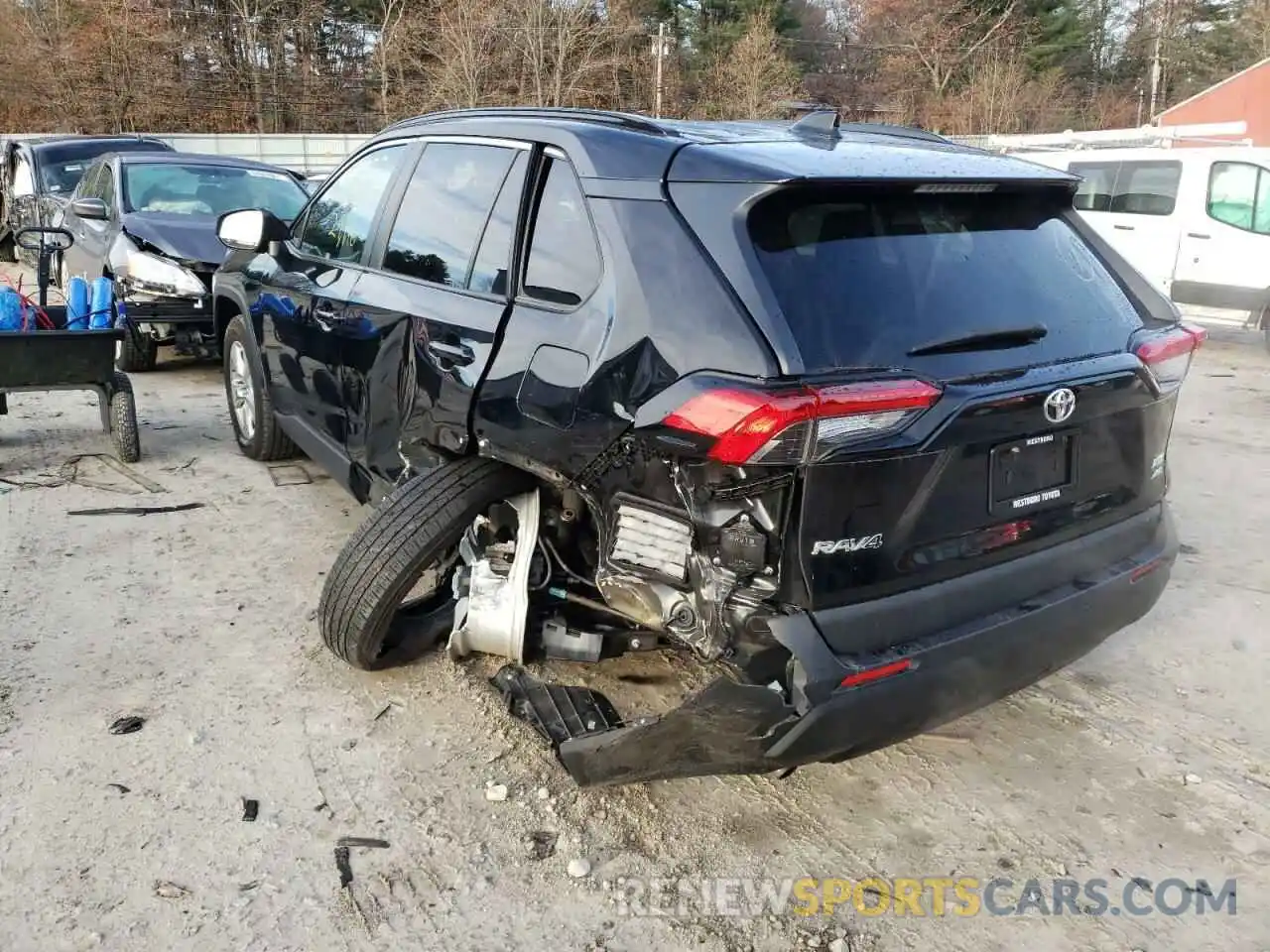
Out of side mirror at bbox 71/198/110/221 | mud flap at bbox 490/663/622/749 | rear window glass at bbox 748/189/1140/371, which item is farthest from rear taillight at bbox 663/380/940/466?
side mirror at bbox 71/198/110/221

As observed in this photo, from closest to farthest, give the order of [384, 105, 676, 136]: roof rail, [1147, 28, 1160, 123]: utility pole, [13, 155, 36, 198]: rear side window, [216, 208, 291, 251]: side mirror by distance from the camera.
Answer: [384, 105, 676, 136]: roof rail → [216, 208, 291, 251]: side mirror → [13, 155, 36, 198]: rear side window → [1147, 28, 1160, 123]: utility pole

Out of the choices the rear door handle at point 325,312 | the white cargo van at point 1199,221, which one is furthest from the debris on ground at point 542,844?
the white cargo van at point 1199,221

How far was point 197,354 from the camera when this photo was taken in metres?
8.30

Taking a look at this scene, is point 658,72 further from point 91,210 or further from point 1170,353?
point 1170,353

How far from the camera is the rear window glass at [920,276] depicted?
98.7 inches

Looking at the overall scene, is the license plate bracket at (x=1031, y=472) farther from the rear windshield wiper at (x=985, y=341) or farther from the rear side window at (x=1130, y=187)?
the rear side window at (x=1130, y=187)

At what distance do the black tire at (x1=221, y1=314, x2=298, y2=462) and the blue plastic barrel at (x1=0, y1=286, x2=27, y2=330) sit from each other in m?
1.06

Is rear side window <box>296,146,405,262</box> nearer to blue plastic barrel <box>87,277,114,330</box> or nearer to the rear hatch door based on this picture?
blue plastic barrel <box>87,277,114,330</box>

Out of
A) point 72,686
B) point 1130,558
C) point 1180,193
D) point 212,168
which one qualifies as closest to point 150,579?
point 72,686

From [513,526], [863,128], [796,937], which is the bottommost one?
[796,937]

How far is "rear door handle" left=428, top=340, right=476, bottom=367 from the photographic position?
3281 mm

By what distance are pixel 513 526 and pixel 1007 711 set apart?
181cm

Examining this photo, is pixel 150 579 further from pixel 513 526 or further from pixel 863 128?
pixel 863 128

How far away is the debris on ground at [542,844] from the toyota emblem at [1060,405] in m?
1.75
